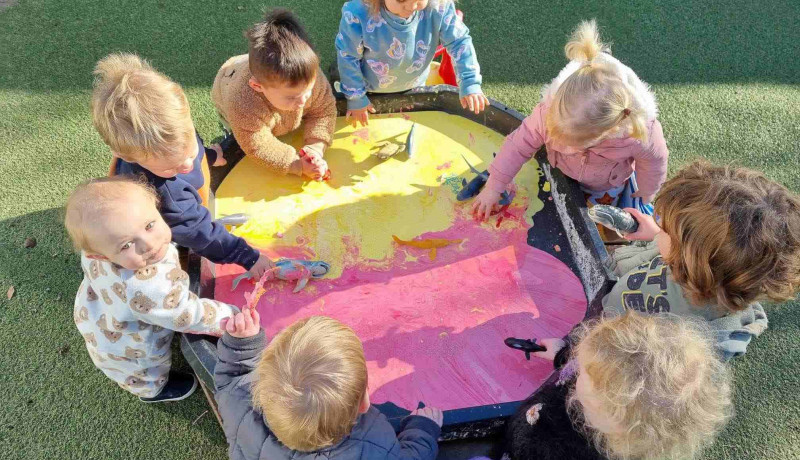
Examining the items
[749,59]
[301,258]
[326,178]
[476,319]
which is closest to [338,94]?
[326,178]

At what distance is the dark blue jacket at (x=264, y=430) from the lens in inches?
50.6

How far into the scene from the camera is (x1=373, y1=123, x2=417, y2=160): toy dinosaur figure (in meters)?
2.39

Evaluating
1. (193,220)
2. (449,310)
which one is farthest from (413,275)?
(193,220)

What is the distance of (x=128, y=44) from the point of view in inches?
120

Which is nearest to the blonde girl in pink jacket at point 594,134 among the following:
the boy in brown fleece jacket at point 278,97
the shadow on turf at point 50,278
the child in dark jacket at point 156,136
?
the boy in brown fleece jacket at point 278,97

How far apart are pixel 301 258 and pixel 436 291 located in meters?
0.56

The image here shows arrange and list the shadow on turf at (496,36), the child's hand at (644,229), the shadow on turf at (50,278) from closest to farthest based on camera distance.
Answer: the shadow on turf at (50,278) < the child's hand at (644,229) < the shadow on turf at (496,36)

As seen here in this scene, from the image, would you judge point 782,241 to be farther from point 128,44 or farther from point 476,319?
point 128,44

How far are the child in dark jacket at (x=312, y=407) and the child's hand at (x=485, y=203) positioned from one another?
1.01m

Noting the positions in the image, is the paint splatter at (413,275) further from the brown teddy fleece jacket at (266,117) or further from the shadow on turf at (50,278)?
the shadow on turf at (50,278)

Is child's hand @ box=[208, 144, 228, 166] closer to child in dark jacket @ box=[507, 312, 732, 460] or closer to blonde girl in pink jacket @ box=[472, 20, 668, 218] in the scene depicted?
blonde girl in pink jacket @ box=[472, 20, 668, 218]

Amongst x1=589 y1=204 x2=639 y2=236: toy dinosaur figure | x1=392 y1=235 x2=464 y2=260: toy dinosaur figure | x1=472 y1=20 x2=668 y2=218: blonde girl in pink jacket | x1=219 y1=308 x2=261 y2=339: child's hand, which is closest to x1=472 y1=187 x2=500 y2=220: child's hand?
x1=472 y1=20 x2=668 y2=218: blonde girl in pink jacket

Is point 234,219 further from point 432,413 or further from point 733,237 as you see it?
point 733,237

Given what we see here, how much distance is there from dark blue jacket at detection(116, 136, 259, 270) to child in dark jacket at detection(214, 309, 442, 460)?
22.7 inches
